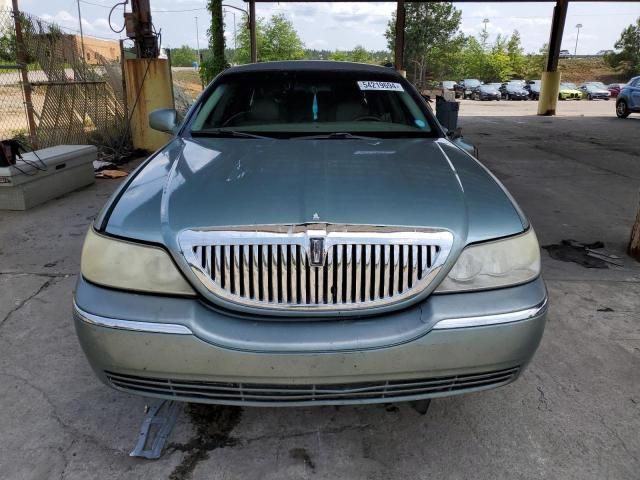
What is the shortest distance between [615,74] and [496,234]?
7728cm

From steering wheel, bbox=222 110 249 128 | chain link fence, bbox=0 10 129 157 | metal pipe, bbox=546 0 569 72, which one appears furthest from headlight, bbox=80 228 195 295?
metal pipe, bbox=546 0 569 72

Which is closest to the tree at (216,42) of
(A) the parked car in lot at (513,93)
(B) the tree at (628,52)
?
(A) the parked car in lot at (513,93)

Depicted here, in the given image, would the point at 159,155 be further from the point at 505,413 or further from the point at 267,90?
the point at 505,413

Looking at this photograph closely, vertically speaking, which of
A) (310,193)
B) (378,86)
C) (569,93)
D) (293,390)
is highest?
(378,86)

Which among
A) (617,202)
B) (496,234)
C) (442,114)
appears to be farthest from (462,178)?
(442,114)

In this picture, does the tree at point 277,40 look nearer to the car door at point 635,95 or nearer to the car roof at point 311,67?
the car door at point 635,95

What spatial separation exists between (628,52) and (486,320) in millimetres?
74562

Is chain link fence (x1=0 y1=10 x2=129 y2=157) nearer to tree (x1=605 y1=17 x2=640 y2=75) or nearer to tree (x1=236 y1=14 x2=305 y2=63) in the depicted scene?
tree (x1=236 y1=14 x2=305 y2=63)

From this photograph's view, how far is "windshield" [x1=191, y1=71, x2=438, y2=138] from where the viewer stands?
3219 mm

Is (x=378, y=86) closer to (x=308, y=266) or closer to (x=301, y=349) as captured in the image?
(x=308, y=266)

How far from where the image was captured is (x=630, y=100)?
19172mm

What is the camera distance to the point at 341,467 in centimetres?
210

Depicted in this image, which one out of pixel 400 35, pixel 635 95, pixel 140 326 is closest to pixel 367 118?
pixel 140 326

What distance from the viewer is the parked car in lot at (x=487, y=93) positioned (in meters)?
40.5
